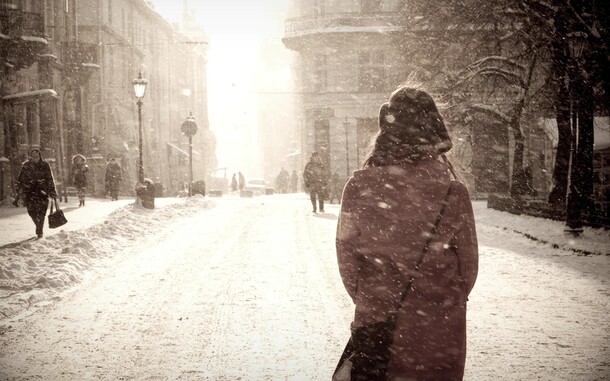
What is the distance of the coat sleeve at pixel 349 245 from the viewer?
8.34 ft

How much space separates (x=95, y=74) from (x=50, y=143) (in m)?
10.0

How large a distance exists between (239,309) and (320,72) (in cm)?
3208

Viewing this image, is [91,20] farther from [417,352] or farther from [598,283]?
[417,352]

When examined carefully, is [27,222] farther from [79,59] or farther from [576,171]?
[79,59]

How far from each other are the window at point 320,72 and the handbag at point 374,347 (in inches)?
1393

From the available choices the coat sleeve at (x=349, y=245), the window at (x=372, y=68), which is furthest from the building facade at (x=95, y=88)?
the coat sleeve at (x=349, y=245)

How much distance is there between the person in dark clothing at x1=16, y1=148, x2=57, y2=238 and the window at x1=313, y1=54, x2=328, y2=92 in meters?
26.0

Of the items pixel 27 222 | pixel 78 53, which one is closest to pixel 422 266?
pixel 27 222

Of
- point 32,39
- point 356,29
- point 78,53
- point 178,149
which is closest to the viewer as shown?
point 32,39

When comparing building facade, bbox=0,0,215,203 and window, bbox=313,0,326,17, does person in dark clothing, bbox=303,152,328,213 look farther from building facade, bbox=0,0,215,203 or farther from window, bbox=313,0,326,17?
window, bbox=313,0,326,17

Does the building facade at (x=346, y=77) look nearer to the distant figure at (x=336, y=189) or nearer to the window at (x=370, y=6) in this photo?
the window at (x=370, y=6)

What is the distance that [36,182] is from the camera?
1264cm

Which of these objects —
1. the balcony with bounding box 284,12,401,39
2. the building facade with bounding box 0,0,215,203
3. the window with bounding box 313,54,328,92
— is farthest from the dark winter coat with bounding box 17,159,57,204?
the balcony with bounding box 284,12,401,39

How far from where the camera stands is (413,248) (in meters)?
2.46
